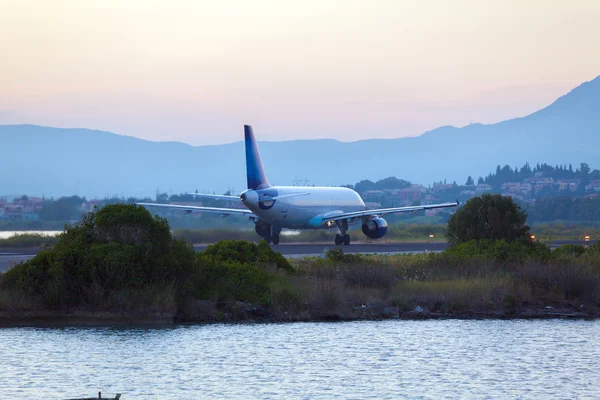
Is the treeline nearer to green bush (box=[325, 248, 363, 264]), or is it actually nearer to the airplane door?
the airplane door

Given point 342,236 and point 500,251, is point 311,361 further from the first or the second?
point 342,236

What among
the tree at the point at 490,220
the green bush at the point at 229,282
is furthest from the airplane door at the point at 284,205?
the green bush at the point at 229,282

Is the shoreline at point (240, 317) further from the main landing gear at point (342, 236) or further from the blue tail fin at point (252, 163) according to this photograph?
the main landing gear at point (342, 236)

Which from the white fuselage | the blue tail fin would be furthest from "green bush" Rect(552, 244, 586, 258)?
the blue tail fin

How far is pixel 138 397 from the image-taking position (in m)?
23.5

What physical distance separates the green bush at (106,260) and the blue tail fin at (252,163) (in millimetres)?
37595

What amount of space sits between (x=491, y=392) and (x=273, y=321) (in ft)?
41.2

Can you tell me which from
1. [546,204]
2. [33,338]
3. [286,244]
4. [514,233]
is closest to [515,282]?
[514,233]

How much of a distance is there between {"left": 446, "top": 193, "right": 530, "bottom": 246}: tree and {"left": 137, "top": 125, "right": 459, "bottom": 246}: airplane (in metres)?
21.5

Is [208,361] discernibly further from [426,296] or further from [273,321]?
[426,296]

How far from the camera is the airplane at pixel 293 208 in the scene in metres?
74.5

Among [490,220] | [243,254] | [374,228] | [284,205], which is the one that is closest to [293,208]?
[284,205]

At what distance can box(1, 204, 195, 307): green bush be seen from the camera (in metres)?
34.8

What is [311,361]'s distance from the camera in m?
28.3
